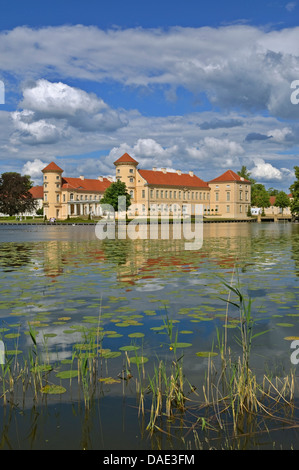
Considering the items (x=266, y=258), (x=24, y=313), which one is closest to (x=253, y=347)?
(x=24, y=313)

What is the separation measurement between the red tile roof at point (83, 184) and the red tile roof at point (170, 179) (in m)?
15.7

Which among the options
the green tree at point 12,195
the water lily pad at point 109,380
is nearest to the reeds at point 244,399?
the water lily pad at point 109,380

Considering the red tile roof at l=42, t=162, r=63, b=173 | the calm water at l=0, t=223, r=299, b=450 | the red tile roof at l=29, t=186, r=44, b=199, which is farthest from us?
the red tile roof at l=29, t=186, r=44, b=199

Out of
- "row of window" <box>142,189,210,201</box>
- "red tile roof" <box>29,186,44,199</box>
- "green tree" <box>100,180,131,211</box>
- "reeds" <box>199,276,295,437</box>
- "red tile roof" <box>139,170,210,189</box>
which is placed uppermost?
"red tile roof" <box>139,170,210,189</box>

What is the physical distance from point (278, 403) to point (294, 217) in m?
96.6

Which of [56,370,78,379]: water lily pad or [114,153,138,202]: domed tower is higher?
[114,153,138,202]: domed tower

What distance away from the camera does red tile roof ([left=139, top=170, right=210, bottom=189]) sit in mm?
133125

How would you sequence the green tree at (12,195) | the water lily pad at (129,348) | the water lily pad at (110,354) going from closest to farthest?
the water lily pad at (110,354) → the water lily pad at (129,348) → the green tree at (12,195)

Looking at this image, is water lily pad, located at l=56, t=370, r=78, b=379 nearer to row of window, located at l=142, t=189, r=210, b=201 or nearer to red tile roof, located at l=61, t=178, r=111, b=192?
row of window, located at l=142, t=189, r=210, b=201

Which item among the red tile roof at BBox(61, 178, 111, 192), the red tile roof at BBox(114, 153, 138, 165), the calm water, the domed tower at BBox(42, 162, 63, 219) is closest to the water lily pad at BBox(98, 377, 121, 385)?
the calm water

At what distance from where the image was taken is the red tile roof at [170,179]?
133125 mm

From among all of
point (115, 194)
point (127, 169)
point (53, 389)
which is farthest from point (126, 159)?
point (53, 389)

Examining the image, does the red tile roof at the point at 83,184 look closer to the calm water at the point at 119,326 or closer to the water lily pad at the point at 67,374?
the calm water at the point at 119,326

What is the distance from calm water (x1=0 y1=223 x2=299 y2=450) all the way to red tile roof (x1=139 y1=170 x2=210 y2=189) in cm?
11792
